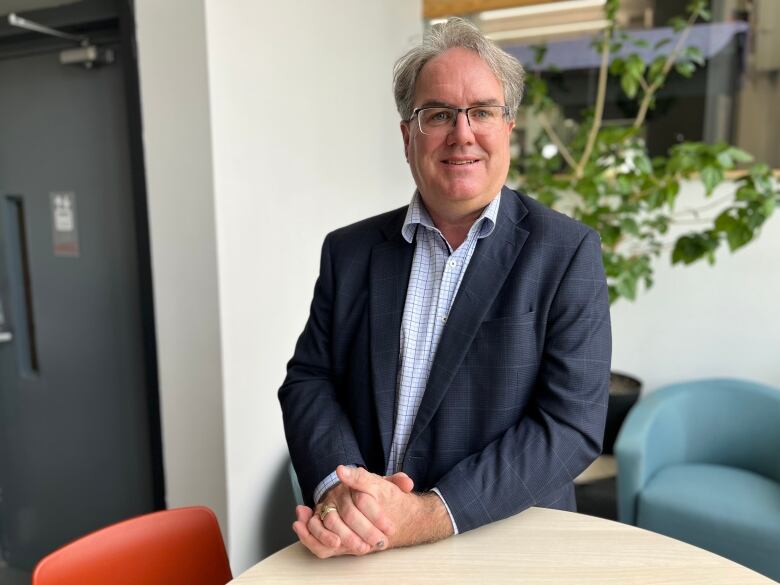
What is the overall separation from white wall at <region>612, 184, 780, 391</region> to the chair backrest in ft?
8.57

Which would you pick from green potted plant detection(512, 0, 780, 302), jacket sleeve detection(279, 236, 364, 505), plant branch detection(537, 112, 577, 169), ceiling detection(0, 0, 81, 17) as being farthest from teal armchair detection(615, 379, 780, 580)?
ceiling detection(0, 0, 81, 17)

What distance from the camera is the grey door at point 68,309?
2213mm

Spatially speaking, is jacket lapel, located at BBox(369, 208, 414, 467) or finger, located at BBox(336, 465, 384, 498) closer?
finger, located at BBox(336, 465, 384, 498)

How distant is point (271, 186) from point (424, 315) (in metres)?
1.00

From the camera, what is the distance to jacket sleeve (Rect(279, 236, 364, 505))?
126 cm

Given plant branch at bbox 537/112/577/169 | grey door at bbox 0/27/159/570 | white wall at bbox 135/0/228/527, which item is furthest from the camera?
plant branch at bbox 537/112/577/169

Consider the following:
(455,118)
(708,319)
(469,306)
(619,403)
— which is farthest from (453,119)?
(708,319)

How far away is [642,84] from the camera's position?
294 centimetres

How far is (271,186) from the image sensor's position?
210cm

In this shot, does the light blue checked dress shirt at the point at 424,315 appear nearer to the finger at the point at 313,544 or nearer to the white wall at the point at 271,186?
the finger at the point at 313,544

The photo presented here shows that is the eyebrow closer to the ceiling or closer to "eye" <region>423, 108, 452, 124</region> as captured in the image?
"eye" <region>423, 108, 452, 124</region>

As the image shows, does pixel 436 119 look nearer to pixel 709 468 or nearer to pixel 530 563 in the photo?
pixel 530 563

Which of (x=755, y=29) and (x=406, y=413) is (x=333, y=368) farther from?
(x=755, y=29)

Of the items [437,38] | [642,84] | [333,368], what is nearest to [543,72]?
[642,84]
